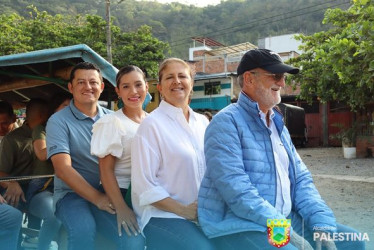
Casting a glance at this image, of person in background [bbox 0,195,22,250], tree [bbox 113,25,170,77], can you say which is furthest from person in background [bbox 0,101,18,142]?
tree [bbox 113,25,170,77]

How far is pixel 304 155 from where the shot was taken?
1814cm

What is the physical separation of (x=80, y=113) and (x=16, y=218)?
93 centimetres

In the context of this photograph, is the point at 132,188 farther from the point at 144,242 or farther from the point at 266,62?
the point at 266,62

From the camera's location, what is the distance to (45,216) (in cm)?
345

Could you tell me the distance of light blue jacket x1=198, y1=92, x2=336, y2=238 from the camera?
206 cm

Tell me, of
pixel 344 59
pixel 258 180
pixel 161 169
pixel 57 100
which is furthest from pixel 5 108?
pixel 344 59

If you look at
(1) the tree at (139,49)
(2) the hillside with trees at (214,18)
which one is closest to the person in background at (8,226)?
(1) the tree at (139,49)

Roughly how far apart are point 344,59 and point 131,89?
21.5ft

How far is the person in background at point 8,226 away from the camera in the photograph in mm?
2900

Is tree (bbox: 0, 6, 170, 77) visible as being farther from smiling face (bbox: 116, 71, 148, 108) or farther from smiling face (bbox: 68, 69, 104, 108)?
smiling face (bbox: 116, 71, 148, 108)

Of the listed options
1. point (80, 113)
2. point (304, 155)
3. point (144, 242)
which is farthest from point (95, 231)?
point (304, 155)

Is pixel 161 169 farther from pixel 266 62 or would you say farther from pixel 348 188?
pixel 348 188

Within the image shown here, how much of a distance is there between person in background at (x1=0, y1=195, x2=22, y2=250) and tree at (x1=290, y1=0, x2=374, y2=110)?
635cm

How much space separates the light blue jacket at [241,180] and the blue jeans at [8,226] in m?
1.60
